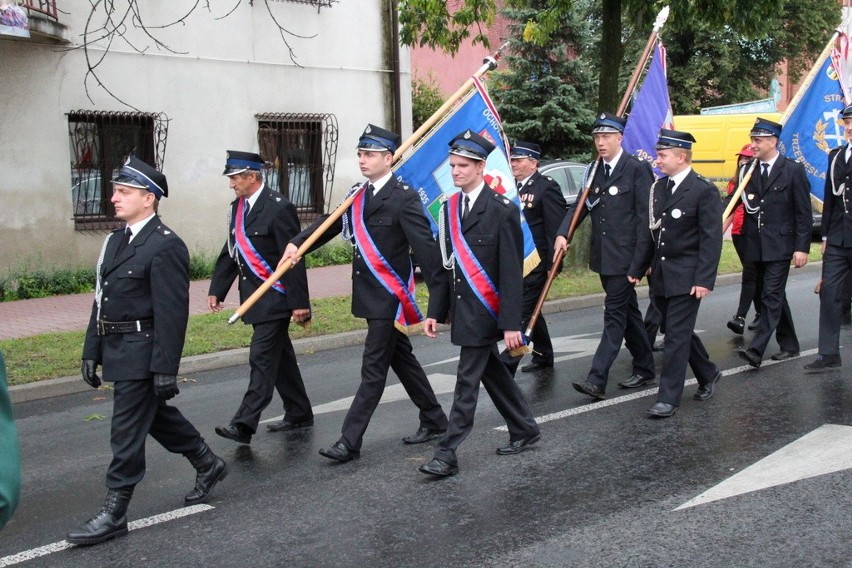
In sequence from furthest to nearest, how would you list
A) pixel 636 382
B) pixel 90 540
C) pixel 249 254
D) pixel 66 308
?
pixel 66 308
pixel 636 382
pixel 249 254
pixel 90 540

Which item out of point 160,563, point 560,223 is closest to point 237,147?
point 560,223

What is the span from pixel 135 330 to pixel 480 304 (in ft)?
6.35

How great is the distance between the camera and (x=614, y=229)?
795 cm

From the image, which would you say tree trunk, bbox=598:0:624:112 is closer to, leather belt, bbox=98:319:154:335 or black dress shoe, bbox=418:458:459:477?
black dress shoe, bbox=418:458:459:477

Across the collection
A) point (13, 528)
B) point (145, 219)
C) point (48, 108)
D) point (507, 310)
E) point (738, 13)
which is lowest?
point (13, 528)

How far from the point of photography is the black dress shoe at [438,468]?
582cm

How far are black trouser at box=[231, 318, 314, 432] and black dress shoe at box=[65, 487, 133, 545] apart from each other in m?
1.49

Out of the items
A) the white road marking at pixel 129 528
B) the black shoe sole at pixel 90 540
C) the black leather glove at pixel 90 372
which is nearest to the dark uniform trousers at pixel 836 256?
the white road marking at pixel 129 528

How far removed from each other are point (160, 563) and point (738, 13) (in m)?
12.9

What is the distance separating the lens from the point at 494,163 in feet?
24.2

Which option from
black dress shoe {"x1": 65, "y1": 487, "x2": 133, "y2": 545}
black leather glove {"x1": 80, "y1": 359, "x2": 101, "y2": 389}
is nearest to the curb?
black leather glove {"x1": 80, "y1": 359, "x2": 101, "y2": 389}

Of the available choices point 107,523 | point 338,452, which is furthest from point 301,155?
point 107,523

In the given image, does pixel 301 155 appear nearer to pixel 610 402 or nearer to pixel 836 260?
pixel 836 260

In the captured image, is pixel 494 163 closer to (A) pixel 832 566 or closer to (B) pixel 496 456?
(B) pixel 496 456
